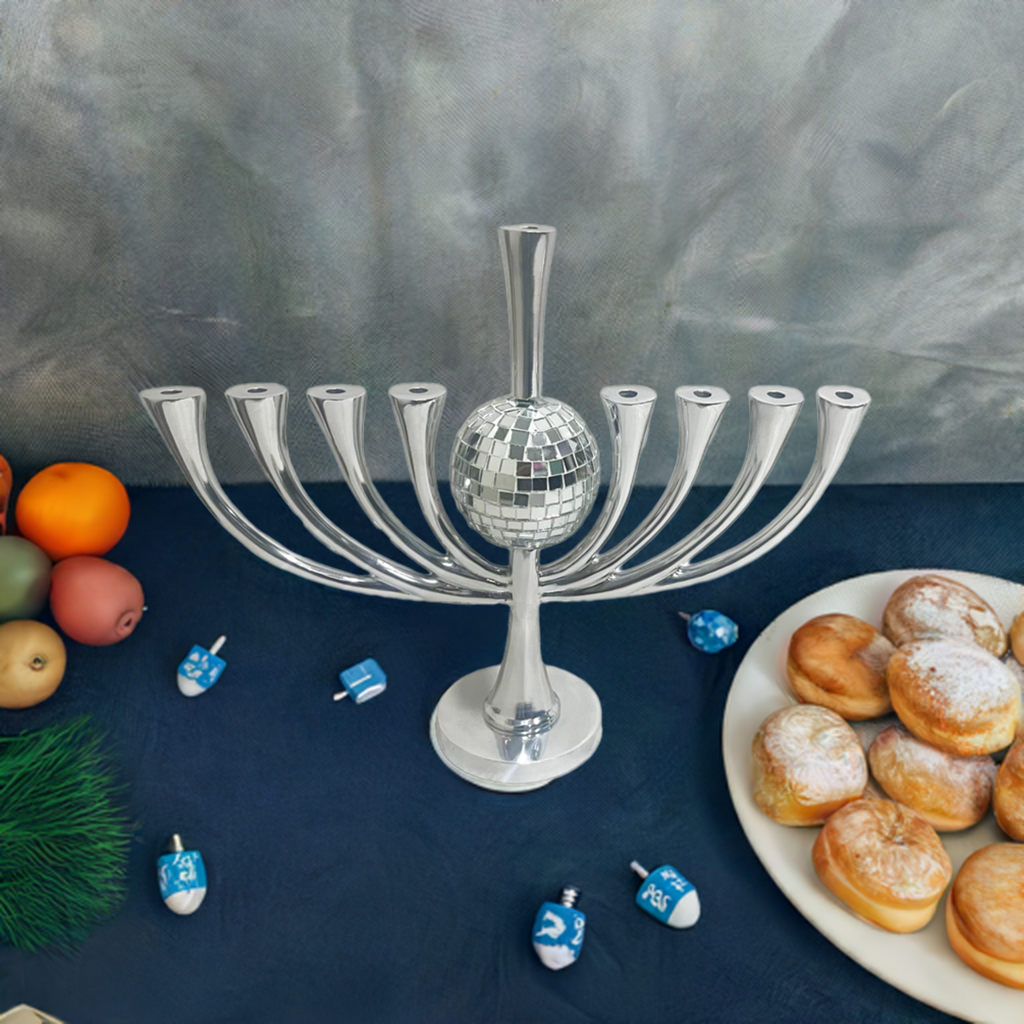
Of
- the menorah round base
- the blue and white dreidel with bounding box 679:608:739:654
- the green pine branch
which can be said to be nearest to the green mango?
the green pine branch

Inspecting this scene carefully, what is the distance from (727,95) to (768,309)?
22 centimetres

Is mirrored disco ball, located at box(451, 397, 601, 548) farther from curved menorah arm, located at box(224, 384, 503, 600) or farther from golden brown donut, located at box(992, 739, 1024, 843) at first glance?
golden brown donut, located at box(992, 739, 1024, 843)

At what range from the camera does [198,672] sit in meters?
0.71

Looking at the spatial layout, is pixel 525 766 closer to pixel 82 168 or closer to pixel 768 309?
pixel 768 309

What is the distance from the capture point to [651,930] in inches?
20.7

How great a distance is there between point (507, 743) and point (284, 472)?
262mm

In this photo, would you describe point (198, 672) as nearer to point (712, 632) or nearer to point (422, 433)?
point (422, 433)

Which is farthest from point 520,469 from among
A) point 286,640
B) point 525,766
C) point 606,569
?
point 286,640

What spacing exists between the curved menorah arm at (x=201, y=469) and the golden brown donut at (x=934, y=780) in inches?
13.0

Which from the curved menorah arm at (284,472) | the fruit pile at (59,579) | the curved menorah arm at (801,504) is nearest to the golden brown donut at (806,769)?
the curved menorah arm at (801,504)

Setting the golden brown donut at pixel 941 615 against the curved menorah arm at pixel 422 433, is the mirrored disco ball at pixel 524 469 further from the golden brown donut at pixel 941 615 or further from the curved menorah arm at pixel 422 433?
the golden brown donut at pixel 941 615

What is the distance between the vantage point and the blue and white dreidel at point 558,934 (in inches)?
19.6

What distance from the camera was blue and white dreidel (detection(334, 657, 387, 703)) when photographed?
2.28 ft

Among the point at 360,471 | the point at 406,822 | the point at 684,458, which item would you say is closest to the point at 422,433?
the point at 360,471
